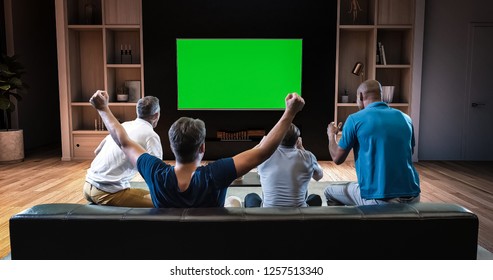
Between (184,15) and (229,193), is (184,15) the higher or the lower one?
the higher one

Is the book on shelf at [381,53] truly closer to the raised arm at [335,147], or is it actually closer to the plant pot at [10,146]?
the raised arm at [335,147]

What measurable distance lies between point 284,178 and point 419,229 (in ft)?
3.45

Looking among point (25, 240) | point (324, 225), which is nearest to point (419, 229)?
point (324, 225)

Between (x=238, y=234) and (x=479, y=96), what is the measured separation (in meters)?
6.00

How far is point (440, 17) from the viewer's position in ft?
20.1

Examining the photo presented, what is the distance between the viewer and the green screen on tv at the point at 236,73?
6195mm

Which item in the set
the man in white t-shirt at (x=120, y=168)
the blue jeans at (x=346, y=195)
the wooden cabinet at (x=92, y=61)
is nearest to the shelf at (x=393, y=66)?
the wooden cabinet at (x=92, y=61)

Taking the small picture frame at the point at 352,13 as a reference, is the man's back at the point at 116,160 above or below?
below

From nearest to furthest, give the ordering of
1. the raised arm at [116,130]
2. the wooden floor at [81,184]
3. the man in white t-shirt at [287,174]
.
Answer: the raised arm at [116,130] < the man in white t-shirt at [287,174] < the wooden floor at [81,184]

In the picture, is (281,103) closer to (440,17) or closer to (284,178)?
(440,17)

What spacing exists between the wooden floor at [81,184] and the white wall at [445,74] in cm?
34

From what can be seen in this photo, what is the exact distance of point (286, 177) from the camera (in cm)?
238

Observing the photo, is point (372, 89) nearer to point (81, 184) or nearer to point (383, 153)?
point (383, 153)

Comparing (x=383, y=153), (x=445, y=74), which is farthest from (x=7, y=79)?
(x=445, y=74)
